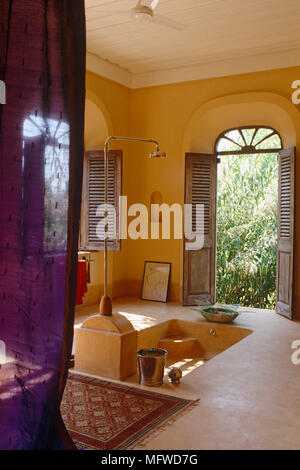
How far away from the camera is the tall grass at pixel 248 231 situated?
30.6 feet

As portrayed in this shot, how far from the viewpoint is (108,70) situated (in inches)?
275

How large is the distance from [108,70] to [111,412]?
17.4ft

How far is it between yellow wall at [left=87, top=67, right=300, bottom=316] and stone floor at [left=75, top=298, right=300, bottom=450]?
1.80m

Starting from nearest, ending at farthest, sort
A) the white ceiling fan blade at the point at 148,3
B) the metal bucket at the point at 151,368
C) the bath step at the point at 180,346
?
the metal bucket at the point at 151,368
the white ceiling fan blade at the point at 148,3
the bath step at the point at 180,346

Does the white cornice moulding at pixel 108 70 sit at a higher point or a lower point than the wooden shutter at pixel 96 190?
higher

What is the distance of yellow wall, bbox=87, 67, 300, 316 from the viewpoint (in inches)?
254

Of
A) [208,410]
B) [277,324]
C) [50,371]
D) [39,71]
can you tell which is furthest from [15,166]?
[277,324]

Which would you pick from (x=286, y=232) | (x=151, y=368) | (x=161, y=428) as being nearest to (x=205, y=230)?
(x=286, y=232)

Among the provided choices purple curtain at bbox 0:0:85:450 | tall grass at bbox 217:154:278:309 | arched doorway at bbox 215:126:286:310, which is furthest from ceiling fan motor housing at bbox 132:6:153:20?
tall grass at bbox 217:154:278:309

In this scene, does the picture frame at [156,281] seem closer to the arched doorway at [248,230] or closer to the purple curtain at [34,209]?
the arched doorway at [248,230]

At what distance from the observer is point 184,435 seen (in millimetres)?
2824

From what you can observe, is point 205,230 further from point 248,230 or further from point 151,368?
point 151,368

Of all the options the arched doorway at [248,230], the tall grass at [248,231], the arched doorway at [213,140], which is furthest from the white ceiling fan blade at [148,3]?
the tall grass at [248,231]

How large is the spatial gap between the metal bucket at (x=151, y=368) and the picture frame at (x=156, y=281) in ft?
11.2
